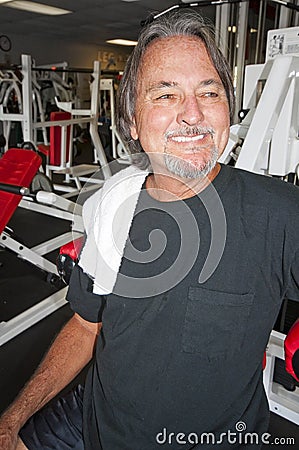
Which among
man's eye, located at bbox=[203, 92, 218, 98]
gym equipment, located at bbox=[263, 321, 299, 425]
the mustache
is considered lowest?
gym equipment, located at bbox=[263, 321, 299, 425]

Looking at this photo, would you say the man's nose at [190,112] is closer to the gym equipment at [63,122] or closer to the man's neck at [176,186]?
the man's neck at [176,186]

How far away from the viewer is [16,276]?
2.57 metres

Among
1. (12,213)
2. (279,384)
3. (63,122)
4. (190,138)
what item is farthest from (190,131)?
(63,122)

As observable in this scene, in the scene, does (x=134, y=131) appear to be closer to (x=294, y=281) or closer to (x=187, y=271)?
(x=187, y=271)

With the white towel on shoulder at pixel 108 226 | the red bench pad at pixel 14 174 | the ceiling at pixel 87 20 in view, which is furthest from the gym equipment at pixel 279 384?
the ceiling at pixel 87 20

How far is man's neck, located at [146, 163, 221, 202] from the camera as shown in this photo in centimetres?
74

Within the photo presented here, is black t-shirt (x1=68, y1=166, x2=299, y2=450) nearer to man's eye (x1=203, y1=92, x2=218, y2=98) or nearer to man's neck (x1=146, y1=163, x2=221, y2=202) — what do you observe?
man's neck (x1=146, y1=163, x2=221, y2=202)

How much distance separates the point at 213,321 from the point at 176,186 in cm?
26

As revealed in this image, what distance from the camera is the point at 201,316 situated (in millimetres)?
695

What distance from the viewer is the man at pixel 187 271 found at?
2.29ft

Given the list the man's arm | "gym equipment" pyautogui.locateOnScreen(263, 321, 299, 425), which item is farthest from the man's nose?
"gym equipment" pyautogui.locateOnScreen(263, 321, 299, 425)

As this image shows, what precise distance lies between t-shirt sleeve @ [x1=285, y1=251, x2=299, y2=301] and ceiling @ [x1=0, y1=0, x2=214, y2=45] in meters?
4.61

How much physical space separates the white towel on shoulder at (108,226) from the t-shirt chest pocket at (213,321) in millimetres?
171

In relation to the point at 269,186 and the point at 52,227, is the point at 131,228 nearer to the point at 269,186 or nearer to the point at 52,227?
the point at 269,186
